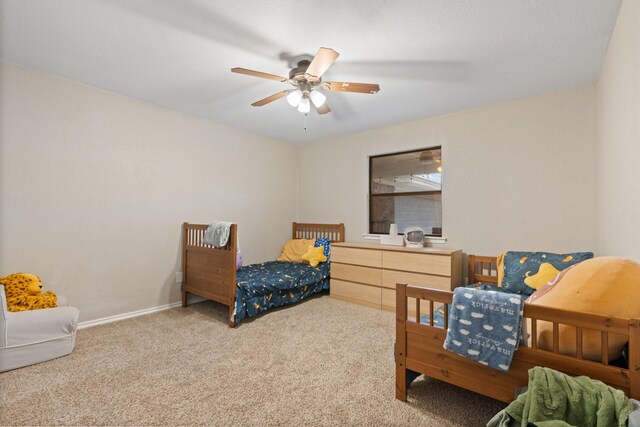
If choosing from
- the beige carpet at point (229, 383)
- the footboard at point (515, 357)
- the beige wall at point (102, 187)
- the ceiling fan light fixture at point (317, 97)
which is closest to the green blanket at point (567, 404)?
the footboard at point (515, 357)

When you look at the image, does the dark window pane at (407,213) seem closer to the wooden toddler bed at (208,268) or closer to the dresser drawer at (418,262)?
the dresser drawer at (418,262)

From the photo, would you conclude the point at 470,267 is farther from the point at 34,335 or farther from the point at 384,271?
the point at 34,335

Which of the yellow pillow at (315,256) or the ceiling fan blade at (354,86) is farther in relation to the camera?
the yellow pillow at (315,256)

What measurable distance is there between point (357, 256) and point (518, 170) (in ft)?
6.41

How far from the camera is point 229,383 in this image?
1.84m

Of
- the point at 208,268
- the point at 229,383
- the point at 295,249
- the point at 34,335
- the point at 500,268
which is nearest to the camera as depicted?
the point at 229,383

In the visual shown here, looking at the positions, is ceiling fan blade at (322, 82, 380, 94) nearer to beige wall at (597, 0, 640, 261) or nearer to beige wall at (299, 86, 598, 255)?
beige wall at (597, 0, 640, 261)

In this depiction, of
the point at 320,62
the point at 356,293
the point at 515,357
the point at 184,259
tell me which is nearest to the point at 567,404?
the point at 515,357

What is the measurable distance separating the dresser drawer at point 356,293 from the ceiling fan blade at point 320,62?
7.88 ft

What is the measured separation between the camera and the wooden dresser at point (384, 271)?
3.03m

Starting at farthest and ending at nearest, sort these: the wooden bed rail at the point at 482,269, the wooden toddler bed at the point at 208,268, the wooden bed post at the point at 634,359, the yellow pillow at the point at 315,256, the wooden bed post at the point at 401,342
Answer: the yellow pillow at the point at 315,256, the wooden bed rail at the point at 482,269, the wooden toddler bed at the point at 208,268, the wooden bed post at the point at 401,342, the wooden bed post at the point at 634,359

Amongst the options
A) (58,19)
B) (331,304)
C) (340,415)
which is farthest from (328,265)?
(58,19)

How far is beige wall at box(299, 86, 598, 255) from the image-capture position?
268 cm

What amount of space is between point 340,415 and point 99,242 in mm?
2715
